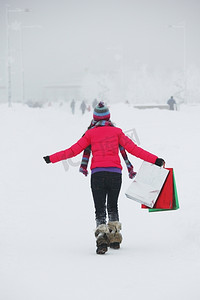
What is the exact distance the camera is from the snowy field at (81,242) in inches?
193

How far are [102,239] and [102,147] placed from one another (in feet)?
3.19

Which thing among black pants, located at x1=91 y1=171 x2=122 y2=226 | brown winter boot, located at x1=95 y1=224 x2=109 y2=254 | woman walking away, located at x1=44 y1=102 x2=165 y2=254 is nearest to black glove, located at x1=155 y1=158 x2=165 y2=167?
woman walking away, located at x1=44 y1=102 x2=165 y2=254

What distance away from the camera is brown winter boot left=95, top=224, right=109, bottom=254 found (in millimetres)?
6456

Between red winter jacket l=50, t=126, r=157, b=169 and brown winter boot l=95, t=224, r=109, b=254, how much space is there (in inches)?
25.8

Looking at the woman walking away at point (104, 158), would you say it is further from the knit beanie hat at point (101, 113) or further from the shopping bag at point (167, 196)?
the shopping bag at point (167, 196)

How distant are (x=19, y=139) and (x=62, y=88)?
576 ft

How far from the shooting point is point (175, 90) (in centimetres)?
10675

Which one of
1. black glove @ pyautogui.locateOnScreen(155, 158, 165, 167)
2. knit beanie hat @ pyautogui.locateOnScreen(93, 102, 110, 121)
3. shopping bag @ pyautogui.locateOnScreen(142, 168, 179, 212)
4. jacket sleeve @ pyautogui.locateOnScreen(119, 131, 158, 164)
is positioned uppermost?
knit beanie hat @ pyautogui.locateOnScreen(93, 102, 110, 121)

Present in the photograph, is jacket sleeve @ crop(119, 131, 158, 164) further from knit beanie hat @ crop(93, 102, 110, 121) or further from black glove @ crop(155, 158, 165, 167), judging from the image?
knit beanie hat @ crop(93, 102, 110, 121)

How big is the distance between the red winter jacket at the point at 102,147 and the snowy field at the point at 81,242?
969 millimetres

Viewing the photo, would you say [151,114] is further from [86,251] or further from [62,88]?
[62,88]

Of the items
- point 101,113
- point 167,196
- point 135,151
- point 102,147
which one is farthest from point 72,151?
point 167,196

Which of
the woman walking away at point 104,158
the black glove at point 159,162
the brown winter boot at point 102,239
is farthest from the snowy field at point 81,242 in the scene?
the black glove at point 159,162

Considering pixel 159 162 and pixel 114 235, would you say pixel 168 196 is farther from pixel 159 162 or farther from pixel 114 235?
pixel 114 235
